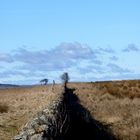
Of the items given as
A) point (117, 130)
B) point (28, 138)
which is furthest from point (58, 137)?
point (117, 130)

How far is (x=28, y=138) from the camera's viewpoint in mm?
10539

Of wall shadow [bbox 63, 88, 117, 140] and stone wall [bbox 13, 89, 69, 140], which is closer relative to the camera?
stone wall [bbox 13, 89, 69, 140]

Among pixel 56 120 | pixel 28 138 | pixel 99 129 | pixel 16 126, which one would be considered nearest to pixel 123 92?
pixel 99 129

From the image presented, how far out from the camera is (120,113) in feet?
96.7

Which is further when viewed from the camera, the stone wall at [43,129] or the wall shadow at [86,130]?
the wall shadow at [86,130]

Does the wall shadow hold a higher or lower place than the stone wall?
lower

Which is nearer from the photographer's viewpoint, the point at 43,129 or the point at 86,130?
the point at 43,129

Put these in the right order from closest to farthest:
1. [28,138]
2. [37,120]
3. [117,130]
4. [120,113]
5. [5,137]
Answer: [28,138] < [37,120] < [5,137] < [117,130] < [120,113]

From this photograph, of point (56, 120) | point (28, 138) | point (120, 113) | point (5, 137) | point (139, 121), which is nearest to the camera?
point (28, 138)

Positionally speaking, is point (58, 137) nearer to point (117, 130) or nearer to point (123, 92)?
point (117, 130)

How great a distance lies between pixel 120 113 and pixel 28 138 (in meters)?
19.2

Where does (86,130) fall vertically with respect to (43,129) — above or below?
below

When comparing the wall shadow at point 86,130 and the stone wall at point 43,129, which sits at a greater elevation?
the stone wall at point 43,129

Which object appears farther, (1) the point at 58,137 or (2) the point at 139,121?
(2) the point at 139,121
